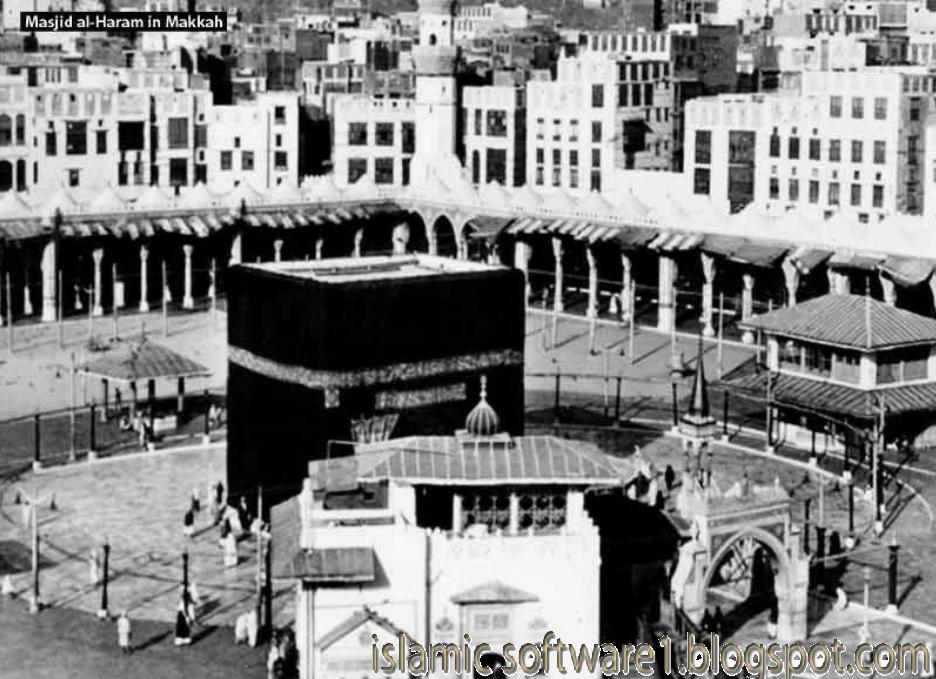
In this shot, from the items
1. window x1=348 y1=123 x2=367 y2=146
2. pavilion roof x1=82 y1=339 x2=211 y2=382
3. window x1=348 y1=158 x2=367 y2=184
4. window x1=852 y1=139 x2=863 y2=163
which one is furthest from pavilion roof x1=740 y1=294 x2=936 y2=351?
window x1=348 y1=123 x2=367 y2=146

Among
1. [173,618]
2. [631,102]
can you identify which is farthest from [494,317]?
[631,102]

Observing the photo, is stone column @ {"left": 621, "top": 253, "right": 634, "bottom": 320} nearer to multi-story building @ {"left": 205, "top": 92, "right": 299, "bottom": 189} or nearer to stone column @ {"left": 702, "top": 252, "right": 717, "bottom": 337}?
stone column @ {"left": 702, "top": 252, "right": 717, "bottom": 337}

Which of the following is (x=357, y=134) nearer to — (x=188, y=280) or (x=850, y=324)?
(x=188, y=280)

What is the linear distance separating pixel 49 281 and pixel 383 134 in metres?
43.7

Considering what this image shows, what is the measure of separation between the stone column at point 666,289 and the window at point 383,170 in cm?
4322

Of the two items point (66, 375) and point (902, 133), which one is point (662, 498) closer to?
point (66, 375)

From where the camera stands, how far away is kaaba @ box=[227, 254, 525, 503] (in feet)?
224

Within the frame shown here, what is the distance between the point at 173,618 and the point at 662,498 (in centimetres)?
1741

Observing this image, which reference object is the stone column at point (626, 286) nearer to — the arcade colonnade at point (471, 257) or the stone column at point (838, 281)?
the arcade colonnade at point (471, 257)

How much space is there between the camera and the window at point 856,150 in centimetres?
12006

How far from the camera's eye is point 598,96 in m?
138

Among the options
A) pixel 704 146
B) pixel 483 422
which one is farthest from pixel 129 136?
pixel 483 422

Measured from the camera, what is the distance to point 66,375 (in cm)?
9288

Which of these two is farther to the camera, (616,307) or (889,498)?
(616,307)
